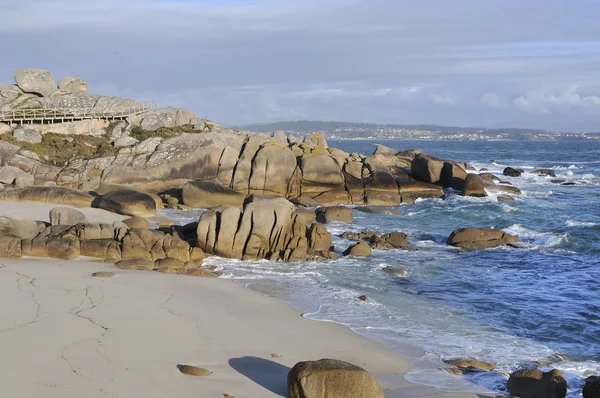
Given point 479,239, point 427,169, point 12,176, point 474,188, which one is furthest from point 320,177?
point 12,176

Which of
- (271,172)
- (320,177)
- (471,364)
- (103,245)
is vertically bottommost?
(471,364)

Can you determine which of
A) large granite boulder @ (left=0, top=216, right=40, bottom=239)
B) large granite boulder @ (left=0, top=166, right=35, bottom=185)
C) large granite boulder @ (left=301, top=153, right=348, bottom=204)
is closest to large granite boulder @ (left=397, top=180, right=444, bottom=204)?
large granite boulder @ (left=301, top=153, right=348, bottom=204)

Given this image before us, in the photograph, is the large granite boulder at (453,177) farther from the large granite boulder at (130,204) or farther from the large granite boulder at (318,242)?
the large granite boulder at (318,242)

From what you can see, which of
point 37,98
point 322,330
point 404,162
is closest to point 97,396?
point 322,330

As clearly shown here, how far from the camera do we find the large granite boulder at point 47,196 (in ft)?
100

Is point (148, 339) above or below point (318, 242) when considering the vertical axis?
below

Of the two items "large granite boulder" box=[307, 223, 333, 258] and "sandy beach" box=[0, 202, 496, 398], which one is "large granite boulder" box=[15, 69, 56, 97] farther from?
"sandy beach" box=[0, 202, 496, 398]

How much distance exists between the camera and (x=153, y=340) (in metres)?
12.8

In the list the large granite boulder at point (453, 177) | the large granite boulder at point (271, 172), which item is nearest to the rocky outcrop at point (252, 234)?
the large granite boulder at point (271, 172)

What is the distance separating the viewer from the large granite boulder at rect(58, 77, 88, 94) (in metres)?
56.5

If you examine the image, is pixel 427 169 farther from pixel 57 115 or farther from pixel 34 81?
pixel 34 81

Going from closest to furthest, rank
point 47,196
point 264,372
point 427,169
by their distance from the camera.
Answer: point 264,372
point 47,196
point 427,169

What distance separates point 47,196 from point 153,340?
20.1m

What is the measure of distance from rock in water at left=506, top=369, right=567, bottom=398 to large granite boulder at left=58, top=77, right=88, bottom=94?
51121mm
